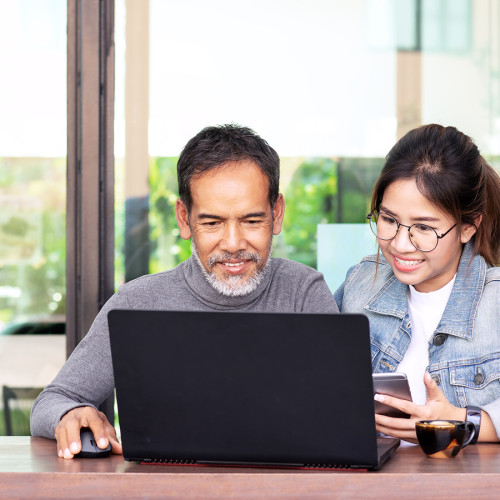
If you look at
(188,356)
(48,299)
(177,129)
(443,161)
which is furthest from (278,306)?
(48,299)

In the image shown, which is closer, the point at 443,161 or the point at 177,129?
the point at 443,161

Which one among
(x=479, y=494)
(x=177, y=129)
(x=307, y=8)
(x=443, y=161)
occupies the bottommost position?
(x=479, y=494)

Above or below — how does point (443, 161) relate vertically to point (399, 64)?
below

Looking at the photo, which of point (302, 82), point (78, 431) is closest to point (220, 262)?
point (78, 431)

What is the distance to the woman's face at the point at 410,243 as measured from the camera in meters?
1.94

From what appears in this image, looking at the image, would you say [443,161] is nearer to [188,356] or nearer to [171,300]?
[171,300]

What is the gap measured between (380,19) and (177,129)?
959mm

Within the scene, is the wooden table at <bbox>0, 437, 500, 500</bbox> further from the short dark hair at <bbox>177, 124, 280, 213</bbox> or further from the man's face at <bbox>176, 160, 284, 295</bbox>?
the short dark hair at <bbox>177, 124, 280, 213</bbox>

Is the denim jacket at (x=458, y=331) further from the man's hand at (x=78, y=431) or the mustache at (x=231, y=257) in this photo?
the man's hand at (x=78, y=431)

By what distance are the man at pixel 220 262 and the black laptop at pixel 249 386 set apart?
17.1 inches

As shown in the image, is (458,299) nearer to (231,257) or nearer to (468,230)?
(468,230)

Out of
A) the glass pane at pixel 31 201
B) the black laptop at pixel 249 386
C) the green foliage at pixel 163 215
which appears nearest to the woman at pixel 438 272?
the black laptop at pixel 249 386

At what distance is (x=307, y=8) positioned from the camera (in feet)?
11.1

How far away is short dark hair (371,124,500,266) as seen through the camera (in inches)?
77.4
